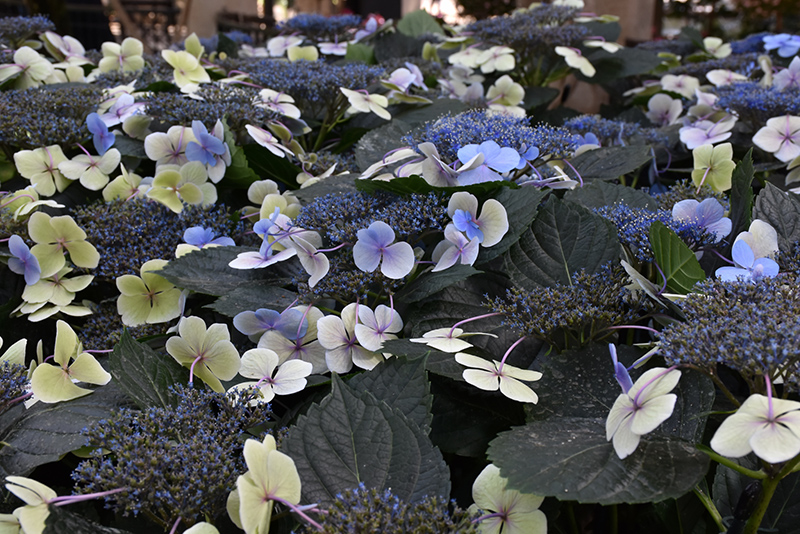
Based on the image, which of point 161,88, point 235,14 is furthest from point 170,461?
point 235,14

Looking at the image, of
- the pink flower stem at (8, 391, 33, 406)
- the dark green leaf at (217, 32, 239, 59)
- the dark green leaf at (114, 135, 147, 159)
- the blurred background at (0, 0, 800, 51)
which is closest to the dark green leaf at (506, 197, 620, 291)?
the pink flower stem at (8, 391, 33, 406)

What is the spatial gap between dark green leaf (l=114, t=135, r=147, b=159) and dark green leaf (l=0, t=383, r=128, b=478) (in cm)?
52

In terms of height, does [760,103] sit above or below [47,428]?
above

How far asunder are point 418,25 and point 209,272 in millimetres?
1537

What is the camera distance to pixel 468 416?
71 cm

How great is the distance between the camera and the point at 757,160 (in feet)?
4.09

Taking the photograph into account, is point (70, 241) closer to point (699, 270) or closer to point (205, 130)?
point (205, 130)

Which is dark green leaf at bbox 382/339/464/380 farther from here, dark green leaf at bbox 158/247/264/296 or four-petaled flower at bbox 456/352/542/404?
dark green leaf at bbox 158/247/264/296

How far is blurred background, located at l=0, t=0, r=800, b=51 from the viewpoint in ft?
8.19

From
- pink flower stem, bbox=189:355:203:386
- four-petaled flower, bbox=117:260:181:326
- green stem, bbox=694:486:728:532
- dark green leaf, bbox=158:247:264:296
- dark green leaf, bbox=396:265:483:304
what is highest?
dark green leaf, bbox=396:265:483:304

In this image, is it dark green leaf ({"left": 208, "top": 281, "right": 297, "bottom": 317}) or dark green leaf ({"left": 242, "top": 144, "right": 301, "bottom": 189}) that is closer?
dark green leaf ({"left": 208, "top": 281, "right": 297, "bottom": 317})

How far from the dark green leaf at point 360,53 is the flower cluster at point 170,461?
4.02 ft

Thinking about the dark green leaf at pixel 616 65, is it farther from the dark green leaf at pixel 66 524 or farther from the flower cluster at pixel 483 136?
the dark green leaf at pixel 66 524

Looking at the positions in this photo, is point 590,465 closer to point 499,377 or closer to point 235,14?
point 499,377
